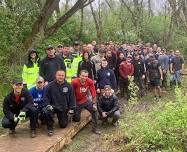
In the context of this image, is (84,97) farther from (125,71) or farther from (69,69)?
(125,71)

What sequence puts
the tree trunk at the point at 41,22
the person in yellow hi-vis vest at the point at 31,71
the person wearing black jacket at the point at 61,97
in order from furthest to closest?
1. the tree trunk at the point at 41,22
2. the person in yellow hi-vis vest at the point at 31,71
3. the person wearing black jacket at the point at 61,97

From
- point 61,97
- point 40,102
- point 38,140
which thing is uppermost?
point 61,97

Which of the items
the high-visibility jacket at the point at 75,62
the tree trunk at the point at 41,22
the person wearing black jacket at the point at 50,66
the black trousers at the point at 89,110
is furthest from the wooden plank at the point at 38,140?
the tree trunk at the point at 41,22

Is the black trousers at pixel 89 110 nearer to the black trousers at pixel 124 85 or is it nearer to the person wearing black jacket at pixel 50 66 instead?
the person wearing black jacket at pixel 50 66

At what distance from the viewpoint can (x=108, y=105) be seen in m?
12.9

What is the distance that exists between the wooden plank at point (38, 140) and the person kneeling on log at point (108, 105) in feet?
3.18

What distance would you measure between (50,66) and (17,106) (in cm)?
209

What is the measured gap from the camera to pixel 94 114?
12.2 metres

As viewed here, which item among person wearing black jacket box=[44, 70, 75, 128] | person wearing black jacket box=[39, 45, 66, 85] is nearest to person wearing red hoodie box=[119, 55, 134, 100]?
person wearing black jacket box=[39, 45, 66, 85]

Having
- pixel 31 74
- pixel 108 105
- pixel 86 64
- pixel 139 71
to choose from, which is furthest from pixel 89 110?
pixel 139 71

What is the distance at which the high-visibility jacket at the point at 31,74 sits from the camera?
12.4 meters

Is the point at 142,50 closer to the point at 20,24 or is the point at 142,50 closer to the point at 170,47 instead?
the point at 20,24

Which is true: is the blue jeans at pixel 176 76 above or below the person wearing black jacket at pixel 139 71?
below

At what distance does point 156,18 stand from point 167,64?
59.7 feet
